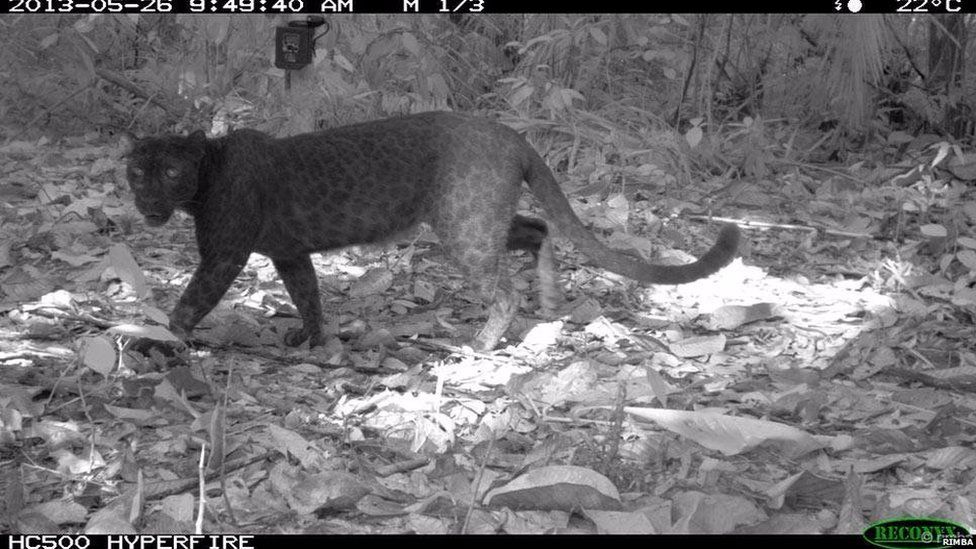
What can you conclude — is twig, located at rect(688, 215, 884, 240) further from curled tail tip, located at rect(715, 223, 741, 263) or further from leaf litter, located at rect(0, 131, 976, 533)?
curled tail tip, located at rect(715, 223, 741, 263)

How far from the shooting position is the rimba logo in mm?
3025

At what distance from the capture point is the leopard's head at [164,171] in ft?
15.4

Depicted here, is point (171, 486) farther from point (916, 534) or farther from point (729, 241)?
point (729, 241)

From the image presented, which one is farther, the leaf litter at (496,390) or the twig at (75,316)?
the twig at (75,316)

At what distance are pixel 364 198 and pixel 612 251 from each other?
47.0 inches

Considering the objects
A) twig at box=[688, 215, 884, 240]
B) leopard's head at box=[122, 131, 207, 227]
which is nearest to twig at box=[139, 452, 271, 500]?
leopard's head at box=[122, 131, 207, 227]

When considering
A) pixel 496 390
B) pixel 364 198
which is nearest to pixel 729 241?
pixel 496 390

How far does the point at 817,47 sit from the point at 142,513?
5.75 m

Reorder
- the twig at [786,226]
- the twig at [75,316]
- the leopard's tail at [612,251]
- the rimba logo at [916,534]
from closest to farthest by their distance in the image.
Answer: the rimba logo at [916,534]
the twig at [75,316]
the leopard's tail at [612,251]
the twig at [786,226]

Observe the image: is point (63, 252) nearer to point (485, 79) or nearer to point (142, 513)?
point (142, 513)

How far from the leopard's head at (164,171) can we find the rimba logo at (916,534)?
3164 millimetres

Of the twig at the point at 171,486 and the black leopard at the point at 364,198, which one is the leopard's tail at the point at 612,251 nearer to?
the black leopard at the point at 364,198

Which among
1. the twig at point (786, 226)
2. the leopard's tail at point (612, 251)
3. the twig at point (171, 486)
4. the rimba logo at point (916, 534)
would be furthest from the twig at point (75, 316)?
the twig at point (786, 226)

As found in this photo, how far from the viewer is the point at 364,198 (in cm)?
500
